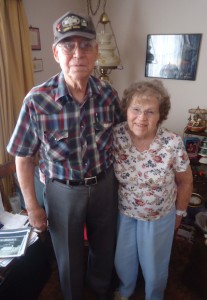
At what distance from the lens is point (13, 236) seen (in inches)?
53.2

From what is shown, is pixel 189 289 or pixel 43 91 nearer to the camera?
pixel 43 91

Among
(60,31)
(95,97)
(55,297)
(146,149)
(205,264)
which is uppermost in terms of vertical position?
(60,31)

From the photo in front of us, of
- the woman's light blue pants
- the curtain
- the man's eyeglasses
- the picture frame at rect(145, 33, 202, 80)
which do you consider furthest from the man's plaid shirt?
the picture frame at rect(145, 33, 202, 80)

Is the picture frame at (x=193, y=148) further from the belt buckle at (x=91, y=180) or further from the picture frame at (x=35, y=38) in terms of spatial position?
the picture frame at (x=35, y=38)

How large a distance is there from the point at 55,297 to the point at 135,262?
614 mm

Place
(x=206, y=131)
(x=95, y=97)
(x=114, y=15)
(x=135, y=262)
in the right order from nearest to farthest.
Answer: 1. (x=95, y=97)
2. (x=135, y=262)
3. (x=206, y=131)
4. (x=114, y=15)

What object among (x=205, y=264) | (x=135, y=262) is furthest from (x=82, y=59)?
(x=205, y=264)

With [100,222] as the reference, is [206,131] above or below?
above

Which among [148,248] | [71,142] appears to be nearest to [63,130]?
[71,142]

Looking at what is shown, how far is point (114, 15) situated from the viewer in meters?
2.52

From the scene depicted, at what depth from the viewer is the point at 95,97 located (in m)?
1.04

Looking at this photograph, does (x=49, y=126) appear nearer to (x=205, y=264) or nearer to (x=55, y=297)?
(x=55, y=297)

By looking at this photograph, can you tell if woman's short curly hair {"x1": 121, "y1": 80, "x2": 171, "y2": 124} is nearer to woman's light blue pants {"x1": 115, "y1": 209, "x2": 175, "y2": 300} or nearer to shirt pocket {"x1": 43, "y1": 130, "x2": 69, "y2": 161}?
shirt pocket {"x1": 43, "y1": 130, "x2": 69, "y2": 161}

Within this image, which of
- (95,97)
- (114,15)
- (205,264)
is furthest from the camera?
(114,15)
